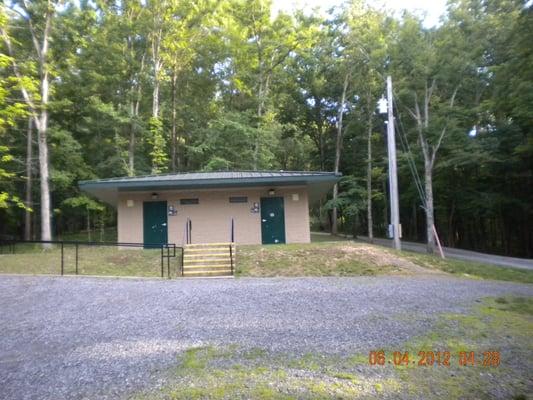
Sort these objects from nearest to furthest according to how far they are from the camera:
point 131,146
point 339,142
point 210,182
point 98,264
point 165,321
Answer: point 165,321, point 98,264, point 210,182, point 131,146, point 339,142

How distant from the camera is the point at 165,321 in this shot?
5.01 m

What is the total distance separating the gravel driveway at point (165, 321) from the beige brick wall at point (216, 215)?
695 cm

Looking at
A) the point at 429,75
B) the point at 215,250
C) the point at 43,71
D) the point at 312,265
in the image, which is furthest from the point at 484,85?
the point at 43,71

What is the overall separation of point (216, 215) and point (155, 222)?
257 cm

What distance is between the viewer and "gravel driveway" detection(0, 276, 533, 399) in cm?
331

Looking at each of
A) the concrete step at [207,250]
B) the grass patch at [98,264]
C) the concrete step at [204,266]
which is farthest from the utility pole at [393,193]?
the grass patch at [98,264]

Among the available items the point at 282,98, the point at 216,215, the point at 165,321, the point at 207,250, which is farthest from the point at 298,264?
the point at 282,98

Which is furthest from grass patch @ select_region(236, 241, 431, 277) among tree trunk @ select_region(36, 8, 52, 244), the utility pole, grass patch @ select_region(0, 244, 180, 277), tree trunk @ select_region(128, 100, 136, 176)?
tree trunk @ select_region(128, 100, 136, 176)

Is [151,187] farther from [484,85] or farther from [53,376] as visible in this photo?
[484,85]

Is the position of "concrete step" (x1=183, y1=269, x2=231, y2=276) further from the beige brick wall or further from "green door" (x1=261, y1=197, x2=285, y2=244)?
"green door" (x1=261, y1=197, x2=285, y2=244)

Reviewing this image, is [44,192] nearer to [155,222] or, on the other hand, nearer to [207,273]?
[155,222]

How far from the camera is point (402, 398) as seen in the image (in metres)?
2.67

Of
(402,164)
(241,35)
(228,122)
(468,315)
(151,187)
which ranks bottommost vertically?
(468,315)

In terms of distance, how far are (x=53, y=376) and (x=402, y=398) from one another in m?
2.93
